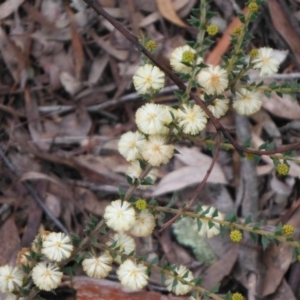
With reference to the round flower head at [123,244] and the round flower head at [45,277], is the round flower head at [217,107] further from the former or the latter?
the round flower head at [45,277]

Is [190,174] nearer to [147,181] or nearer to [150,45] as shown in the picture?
[147,181]

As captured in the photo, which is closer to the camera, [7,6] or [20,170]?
[20,170]

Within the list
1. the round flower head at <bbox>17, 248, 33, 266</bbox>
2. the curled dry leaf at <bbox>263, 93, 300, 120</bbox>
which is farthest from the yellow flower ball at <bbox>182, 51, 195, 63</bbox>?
the curled dry leaf at <bbox>263, 93, 300, 120</bbox>

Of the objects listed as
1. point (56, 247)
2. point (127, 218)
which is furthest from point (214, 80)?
point (56, 247)

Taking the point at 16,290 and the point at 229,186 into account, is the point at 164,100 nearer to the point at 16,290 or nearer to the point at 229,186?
the point at 229,186

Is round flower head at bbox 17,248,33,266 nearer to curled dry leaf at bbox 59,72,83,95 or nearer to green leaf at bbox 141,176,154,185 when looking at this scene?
green leaf at bbox 141,176,154,185

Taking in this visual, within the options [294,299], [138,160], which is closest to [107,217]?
[138,160]
